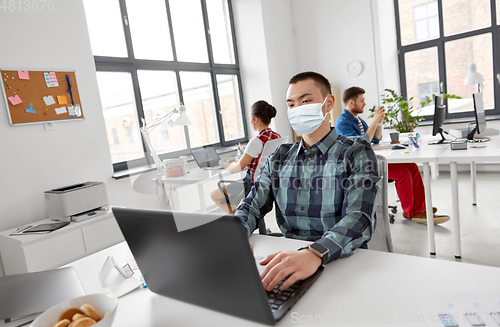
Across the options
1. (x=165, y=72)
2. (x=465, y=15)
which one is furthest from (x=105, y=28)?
(x=465, y=15)

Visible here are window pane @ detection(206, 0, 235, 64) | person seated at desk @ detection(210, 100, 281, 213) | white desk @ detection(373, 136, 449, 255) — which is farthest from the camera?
window pane @ detection(206, 0, 235, 64)

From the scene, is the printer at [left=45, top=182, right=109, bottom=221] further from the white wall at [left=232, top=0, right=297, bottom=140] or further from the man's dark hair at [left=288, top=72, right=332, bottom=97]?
the white wall at [left=232, top=0, right=297, bottom=140]

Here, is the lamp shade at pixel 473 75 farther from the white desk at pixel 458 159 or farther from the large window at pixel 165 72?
the large window at pixel 165 72

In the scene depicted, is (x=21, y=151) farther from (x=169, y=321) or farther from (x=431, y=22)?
(x=431, y=22)

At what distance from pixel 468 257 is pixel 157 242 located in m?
2.41

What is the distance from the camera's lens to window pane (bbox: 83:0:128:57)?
11.6 feet

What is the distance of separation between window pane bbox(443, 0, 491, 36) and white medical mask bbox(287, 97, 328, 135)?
473 centimetres

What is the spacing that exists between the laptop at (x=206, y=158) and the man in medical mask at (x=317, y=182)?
230 centimetres

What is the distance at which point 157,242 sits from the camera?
2.39 ft

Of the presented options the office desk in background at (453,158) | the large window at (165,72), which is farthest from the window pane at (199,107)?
the office desk in background at (453,158)

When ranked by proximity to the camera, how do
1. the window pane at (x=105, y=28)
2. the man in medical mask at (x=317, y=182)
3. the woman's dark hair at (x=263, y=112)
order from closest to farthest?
the man in medical mask at (x=317, y=182) → the woman's dark hair at (x=263, y=112) → the window pane at (x=105, y=28)

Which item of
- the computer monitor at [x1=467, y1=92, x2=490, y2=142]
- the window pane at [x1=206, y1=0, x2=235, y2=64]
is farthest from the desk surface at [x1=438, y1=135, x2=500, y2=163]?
the window pane at [x1=206, y1=0, x2=235, y2=64]

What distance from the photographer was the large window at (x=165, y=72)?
11.9 ft

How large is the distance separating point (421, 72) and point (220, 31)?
3221 millimetres
